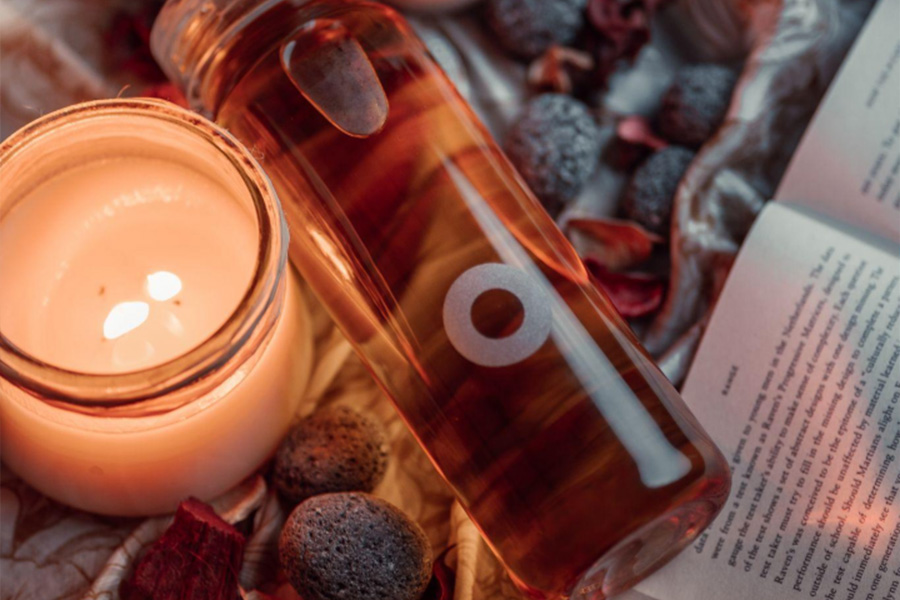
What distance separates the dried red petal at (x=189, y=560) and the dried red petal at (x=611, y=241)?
0.29m

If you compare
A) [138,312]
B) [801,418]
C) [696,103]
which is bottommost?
[801,418]

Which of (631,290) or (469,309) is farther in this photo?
(631,290)

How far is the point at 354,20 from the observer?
1.67ft

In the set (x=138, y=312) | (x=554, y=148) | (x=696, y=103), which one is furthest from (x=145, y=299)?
(x=696, y=103)

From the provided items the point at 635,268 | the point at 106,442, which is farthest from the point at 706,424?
the point at 106,442

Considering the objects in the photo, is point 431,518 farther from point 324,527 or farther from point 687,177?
point 687,177

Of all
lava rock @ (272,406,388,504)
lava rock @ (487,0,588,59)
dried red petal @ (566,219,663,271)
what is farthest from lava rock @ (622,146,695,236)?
lava rock @ (272,406,388,504)

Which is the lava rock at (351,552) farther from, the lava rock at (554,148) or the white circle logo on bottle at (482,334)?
the lava rock at (554,148)

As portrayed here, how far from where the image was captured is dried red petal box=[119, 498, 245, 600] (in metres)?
0.48

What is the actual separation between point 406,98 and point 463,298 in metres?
0.12

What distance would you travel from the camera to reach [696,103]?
2.06 ft

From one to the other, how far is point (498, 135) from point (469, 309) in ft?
0.78

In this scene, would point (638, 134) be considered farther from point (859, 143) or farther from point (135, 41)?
point (135, 41)

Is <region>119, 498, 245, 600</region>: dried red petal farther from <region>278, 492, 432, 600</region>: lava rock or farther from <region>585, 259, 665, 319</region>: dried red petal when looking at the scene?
<region>585, 259, 665, 319</region>: dried red petal
